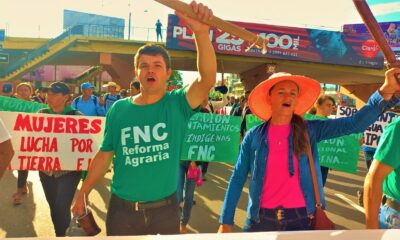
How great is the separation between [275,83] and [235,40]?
779 inches

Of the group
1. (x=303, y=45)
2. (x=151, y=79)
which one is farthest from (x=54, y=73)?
(x=151, y=79)

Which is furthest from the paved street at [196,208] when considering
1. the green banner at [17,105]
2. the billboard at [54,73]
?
the billboard at [54,73]

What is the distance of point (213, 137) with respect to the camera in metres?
6.52

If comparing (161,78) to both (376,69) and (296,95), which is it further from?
(376,69)

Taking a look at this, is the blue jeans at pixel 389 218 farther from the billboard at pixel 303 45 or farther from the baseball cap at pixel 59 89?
the billboard at pixel 303 45

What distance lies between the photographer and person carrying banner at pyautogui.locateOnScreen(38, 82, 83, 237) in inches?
152

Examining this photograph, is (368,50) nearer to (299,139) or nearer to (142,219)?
(299,139)

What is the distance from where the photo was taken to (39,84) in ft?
182

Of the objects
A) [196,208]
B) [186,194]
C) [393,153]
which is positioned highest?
[393,153]

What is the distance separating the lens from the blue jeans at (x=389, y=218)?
2229 millimetres

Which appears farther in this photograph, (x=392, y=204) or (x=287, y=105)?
(x=287, y=105)

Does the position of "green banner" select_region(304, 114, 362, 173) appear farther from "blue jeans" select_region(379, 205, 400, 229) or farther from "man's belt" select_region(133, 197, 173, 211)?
"man's belt" select_region(133, 197, 173, 211)

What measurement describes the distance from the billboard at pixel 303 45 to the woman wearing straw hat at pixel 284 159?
1901 cm

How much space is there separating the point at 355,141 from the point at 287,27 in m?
17.0
